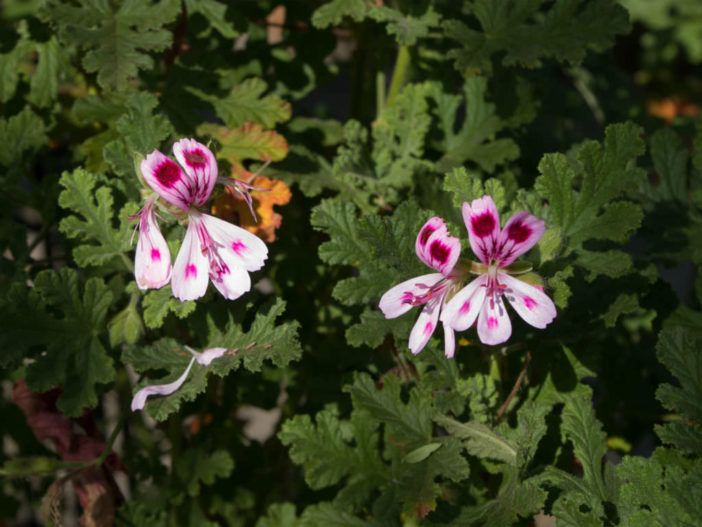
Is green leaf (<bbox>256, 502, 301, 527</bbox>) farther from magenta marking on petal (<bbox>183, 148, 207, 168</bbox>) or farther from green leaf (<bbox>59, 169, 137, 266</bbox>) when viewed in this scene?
magenta marking on petal (<bbox>183, 148, 207, 168</bbox>)

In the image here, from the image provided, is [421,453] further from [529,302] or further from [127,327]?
[127,327]

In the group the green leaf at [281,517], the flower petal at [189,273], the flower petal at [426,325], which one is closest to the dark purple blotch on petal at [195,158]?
the flower petal at [189,273]

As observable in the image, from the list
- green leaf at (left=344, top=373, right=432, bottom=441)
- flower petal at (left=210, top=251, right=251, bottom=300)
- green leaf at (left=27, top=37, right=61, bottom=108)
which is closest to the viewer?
flower petal at (left=210, top=251, right=251, bottom=300)

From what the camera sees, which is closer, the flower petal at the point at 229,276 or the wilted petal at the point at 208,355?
the flower petal at the point at 229,276

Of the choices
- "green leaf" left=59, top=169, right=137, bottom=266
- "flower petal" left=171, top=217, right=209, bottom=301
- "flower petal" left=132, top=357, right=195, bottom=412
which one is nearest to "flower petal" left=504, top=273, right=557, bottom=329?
"flower petal" left=171, top=217, right=209, bottom=301

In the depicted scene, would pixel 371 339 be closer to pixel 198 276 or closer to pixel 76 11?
pixel 198 276

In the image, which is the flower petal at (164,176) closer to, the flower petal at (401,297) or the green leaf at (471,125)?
the flower petal at (401,297)
